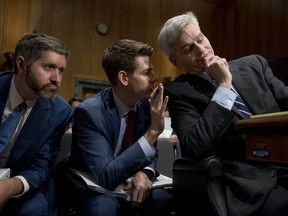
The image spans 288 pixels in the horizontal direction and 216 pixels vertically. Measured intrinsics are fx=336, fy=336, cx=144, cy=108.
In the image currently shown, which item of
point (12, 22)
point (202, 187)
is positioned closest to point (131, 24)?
point (12, 22)

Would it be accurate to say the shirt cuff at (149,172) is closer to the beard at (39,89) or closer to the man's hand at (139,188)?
the man's hand at (139,188)

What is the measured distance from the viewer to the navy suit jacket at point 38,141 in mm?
1505

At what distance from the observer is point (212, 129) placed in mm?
1249

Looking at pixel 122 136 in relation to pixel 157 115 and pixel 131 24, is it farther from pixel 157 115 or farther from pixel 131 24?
pixel 131 24

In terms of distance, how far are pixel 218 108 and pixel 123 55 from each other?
641mm

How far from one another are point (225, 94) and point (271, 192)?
1.27ft

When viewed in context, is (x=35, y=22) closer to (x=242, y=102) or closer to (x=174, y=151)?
(x=174, y=151)

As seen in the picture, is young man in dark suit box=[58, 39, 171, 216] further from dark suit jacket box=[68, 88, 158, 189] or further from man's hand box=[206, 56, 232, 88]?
man's hand box=[206, 56, 232, 88]

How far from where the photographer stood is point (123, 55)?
1703mm

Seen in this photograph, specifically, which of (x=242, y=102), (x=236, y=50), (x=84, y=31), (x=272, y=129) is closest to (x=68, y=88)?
(x=84, y=31)

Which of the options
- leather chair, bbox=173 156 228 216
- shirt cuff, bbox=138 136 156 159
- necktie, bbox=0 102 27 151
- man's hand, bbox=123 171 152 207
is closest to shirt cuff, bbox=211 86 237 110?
leather chair, bbox=173 156 228 216

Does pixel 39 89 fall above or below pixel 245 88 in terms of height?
below

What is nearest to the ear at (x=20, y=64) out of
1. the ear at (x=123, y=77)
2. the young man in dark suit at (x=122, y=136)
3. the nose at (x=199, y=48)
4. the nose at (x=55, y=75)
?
the nose at (x=55, y=75)

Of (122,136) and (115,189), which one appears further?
(122,136)
